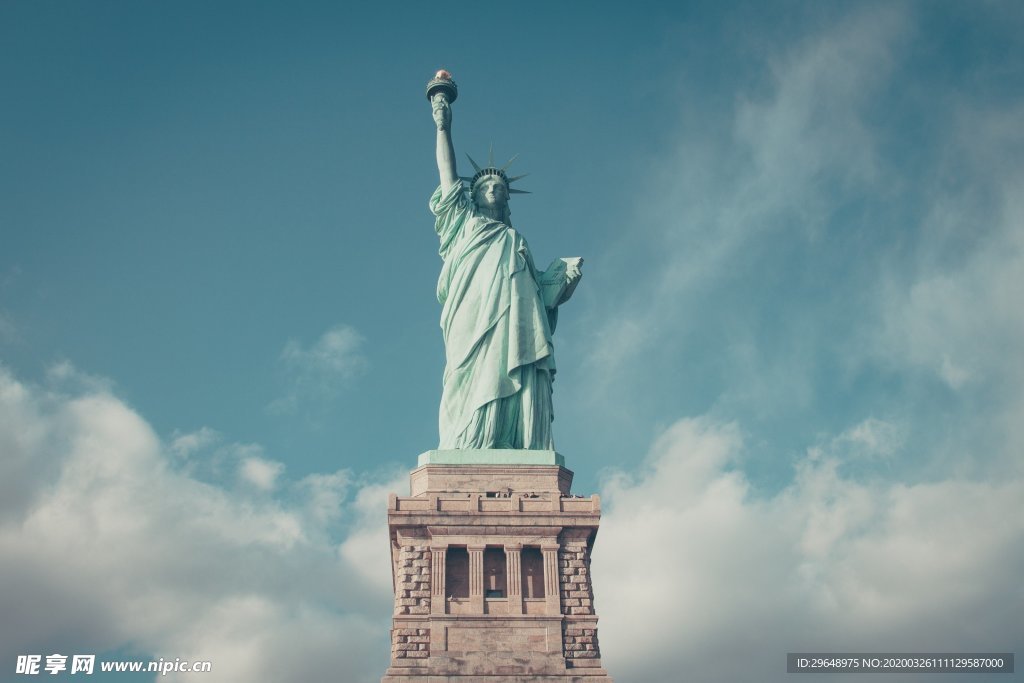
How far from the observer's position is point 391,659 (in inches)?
1138

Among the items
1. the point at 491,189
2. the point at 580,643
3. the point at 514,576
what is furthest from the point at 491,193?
the point at 580,643

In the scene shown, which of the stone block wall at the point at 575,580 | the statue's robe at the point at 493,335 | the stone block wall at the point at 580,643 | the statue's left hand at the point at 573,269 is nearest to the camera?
the stone block wall at the point at 580,643

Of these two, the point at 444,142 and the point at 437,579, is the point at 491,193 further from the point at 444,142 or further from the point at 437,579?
the point at 437,579

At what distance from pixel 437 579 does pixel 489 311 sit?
28.6 ft

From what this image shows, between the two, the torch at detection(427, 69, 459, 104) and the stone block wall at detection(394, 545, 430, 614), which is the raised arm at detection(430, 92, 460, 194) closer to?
the torch at detection(427, 69, 459, 104)

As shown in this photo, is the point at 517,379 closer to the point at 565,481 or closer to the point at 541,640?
the point at 565,481

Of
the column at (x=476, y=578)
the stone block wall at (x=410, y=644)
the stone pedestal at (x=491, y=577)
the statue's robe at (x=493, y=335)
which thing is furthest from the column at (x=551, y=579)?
the statue's robe at (x=493, y=335)

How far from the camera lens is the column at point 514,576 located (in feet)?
97.1

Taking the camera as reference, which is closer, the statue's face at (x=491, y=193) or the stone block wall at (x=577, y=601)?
the stone block wall at (x=577, y=601)

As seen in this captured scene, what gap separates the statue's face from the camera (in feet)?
125

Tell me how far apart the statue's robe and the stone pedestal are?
1625 mm

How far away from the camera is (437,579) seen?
29.8 metres

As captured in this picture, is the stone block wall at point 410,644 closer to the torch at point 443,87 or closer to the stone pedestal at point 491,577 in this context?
the stone pedestal at point 491,577

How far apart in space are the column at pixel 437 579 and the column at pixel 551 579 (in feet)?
8.54
